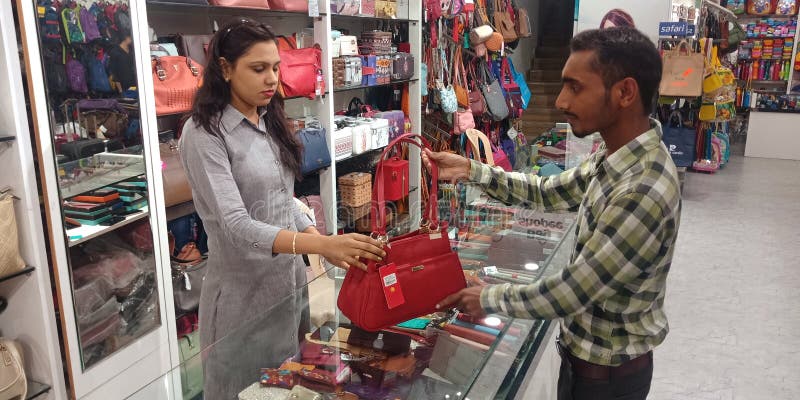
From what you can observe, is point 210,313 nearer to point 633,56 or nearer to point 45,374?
Result: point 45,374

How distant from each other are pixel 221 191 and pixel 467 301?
2.89 ft

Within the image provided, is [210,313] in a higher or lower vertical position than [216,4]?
lower

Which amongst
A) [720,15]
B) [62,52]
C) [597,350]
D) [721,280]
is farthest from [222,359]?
[720,15]

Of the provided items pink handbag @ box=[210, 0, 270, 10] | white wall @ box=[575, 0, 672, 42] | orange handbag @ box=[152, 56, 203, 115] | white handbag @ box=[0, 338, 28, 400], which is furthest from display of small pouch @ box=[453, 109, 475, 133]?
white handbag @ box=[0, 338, 28, 400]

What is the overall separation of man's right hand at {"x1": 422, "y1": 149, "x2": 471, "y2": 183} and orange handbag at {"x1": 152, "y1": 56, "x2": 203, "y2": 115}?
1.55m

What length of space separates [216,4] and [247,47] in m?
1.43

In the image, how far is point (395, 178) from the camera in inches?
212

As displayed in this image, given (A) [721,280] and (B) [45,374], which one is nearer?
(B) [45,374]

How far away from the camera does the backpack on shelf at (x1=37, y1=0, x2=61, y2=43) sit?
240cm

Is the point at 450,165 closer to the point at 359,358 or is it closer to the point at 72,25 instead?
the point at 359,358

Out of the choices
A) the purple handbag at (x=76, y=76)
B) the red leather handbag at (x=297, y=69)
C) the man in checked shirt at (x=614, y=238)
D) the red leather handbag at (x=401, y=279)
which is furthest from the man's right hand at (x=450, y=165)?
the red leather handbag at (x=297, y=69)

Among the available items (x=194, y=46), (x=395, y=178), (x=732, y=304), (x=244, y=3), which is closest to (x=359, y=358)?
(x=194, y=46)

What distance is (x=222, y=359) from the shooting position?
5.46 feet

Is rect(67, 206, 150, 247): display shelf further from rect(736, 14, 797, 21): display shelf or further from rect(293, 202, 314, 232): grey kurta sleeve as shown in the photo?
rect(736, 14, 797, 21): display shelf
